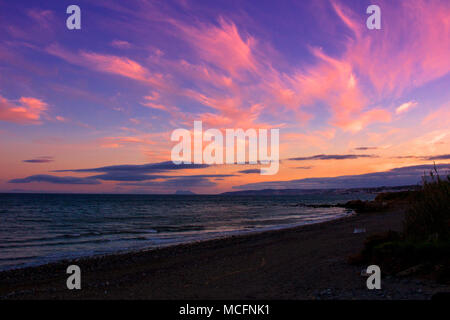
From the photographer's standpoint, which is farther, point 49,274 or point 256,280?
point 49,274

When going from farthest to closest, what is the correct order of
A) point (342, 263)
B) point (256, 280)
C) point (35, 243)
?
point (35, 243) → point (342, 263) → point (256, 280)

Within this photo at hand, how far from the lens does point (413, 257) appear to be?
9250 mm

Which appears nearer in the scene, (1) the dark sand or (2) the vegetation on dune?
(1) the dark sand

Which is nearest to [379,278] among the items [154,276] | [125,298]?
[125,298]

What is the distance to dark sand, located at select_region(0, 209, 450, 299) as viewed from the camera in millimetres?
8000

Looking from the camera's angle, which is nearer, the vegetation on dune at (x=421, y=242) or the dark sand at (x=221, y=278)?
the dark sand at (x=221, y=278)

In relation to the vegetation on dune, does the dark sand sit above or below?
below

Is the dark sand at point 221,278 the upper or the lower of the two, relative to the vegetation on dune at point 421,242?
lower

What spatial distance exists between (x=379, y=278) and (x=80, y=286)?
8.69 meters

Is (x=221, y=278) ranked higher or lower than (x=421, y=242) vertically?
lower

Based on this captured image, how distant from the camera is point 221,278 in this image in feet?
34.0

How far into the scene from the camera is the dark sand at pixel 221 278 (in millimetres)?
8000
